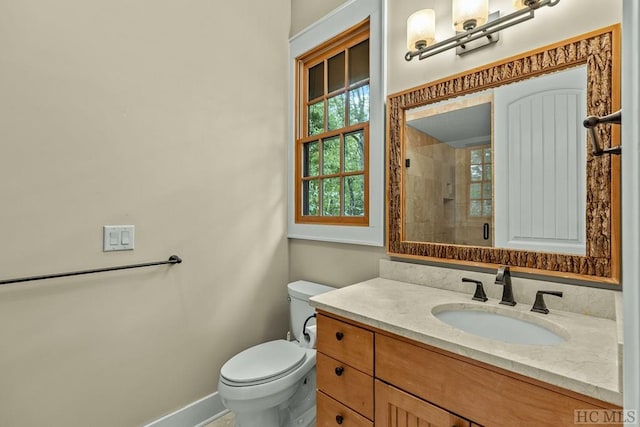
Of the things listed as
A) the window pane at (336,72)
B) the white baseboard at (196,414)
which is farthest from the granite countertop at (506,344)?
the window pane at (336,72)

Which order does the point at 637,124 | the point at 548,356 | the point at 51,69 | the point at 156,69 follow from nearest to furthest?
the point at 637,124, the point at 548,356, the point at 51,69, the point at 156,69

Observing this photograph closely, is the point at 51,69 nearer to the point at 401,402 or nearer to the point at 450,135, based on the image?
the point at 450,135

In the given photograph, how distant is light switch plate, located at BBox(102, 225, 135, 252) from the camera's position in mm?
1430

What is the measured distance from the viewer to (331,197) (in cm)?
202

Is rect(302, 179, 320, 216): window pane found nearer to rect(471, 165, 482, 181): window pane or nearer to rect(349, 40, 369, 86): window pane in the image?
rect(349, 40, 369, 86): window pane

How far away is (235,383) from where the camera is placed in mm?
1381

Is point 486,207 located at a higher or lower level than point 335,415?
higher

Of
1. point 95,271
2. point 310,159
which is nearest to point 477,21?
point 310,159

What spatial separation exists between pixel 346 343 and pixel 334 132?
1324 millimetres

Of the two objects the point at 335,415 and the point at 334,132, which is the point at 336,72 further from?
the point at 335,415

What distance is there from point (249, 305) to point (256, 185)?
0.78m

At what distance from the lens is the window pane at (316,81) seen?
2.14 meters

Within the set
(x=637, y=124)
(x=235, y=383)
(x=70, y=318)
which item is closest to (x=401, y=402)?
(x=235, y=383)

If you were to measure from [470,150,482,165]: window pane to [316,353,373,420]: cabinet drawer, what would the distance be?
0.97m
